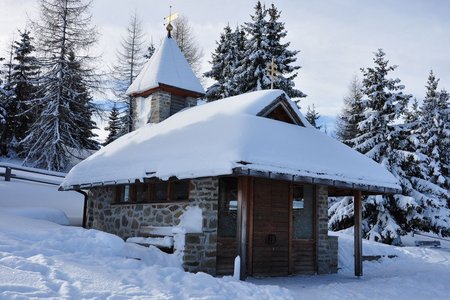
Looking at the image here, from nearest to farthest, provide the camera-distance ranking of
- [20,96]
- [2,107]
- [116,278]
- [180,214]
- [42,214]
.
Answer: [116,278], [180,214], [42,214], [2,107], [20,96]

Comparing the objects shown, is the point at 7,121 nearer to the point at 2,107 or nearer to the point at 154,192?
the point at 2,107

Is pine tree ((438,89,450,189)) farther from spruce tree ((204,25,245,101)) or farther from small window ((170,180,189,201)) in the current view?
small window ((170,180,189,201))

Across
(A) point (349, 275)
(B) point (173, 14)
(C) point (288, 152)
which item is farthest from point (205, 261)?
(B) point (173, 14)

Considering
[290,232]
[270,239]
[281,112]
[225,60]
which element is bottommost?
[270,239]

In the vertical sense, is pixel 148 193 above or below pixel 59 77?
below

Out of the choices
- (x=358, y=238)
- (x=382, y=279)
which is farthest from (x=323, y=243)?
(x=382, y=279)

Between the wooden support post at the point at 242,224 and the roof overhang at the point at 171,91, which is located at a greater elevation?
the roof overhang at the point at 171,91

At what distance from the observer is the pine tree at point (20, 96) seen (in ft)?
99.4

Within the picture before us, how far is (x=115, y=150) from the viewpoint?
1384cm

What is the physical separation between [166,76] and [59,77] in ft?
30.2

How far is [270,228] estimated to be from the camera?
38.0ft

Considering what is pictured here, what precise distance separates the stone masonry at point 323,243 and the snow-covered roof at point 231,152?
A: 1564 mm

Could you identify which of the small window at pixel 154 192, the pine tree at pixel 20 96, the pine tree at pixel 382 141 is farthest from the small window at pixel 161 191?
the pine tree at pixel 20 96

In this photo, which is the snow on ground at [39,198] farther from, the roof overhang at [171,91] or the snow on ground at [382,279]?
the snow on ground at [382,279]
